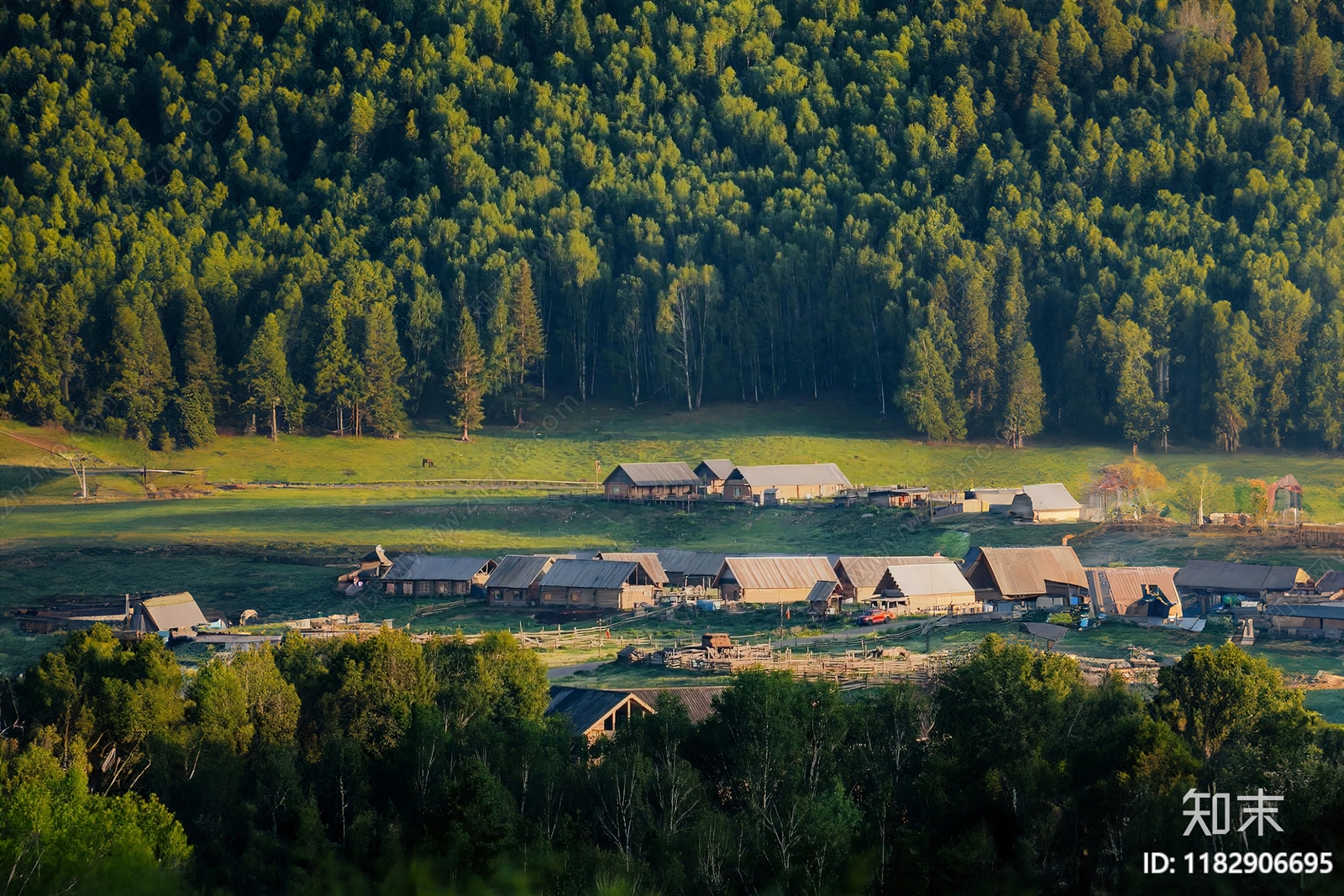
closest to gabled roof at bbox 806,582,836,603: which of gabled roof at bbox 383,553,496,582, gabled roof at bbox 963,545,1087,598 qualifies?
gabled roof at bbox 963,545,1087,598

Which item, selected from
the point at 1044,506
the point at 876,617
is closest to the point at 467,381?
the point at 1044,506

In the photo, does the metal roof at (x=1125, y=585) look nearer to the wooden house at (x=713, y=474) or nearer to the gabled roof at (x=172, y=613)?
the wooden house at (x=713, y=474)

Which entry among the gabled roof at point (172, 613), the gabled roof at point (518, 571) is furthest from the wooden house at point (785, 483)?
the gabled roof at point (172, 613)

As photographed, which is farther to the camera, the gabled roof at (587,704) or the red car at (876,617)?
the red car at (876,617)

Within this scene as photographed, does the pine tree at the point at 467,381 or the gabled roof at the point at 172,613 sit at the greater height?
the pine tree at the point at 467,381

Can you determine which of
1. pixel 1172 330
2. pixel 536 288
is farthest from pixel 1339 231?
pixel 536 288
